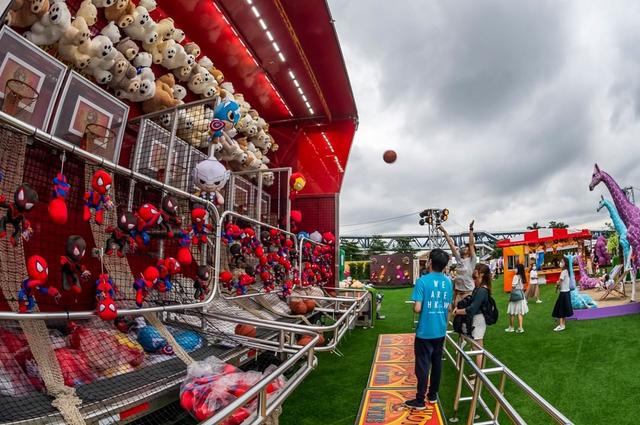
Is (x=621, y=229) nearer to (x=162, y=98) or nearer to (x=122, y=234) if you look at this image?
(x=162, y=98)

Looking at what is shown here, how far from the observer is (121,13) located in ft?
13.3

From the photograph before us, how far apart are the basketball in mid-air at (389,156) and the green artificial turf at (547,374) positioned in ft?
12.2

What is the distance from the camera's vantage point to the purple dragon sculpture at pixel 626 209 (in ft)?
32.6

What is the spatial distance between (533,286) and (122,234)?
14.6m

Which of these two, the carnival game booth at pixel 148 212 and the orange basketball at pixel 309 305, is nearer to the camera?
the carnival game booth at pixel 148 212

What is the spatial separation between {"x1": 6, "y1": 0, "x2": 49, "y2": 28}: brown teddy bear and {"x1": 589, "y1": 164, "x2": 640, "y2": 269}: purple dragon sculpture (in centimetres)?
1223

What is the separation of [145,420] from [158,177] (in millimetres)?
2784

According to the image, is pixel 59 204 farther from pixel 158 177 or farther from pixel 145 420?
pixel 158 177

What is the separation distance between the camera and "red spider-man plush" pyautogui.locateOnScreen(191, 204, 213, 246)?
2.67m

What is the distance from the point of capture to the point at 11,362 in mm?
1831

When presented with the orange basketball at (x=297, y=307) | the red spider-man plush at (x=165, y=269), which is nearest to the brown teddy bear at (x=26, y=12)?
the red spider-man plush at (x=165, y=269)

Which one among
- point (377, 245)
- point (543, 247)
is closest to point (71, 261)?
point (543, 247)

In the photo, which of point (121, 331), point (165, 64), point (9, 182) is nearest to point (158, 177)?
point (165, 64)

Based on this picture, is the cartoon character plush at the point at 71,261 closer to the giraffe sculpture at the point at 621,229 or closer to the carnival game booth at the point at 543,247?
the giraffe sculpture at the point at 621,229
